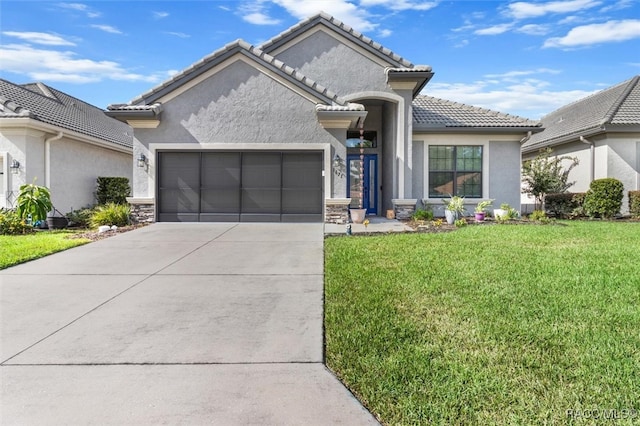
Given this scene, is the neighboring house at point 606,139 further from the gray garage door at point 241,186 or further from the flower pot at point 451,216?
the gray garage door at point 241,186

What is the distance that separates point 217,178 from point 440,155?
832 cm

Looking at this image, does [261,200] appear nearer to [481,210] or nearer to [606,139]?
[481,210]

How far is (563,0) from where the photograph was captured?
43.2 ft

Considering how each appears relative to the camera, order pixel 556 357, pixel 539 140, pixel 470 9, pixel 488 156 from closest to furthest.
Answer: pixel 556 357, pixel 470 9, pixel 488 156, pixel 539 140

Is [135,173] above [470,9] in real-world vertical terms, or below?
below

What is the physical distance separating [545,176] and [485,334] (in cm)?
1651

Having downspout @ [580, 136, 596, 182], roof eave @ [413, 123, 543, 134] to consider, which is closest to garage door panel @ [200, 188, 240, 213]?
roof eave @ [413, 123, 543, 134]

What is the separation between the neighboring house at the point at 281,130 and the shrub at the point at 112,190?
4046 millimetres

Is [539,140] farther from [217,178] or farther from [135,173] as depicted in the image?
[135,173]

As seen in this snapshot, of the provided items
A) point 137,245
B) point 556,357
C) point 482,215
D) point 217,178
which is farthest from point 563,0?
point 137,245

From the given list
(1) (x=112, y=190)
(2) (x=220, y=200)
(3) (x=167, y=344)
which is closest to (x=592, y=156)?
(2) (x=220, y=200)

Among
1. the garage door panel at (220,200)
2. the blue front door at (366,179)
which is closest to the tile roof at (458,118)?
the blue front door at (366,179)

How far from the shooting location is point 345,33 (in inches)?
575

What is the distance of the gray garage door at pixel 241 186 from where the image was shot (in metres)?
13.5
